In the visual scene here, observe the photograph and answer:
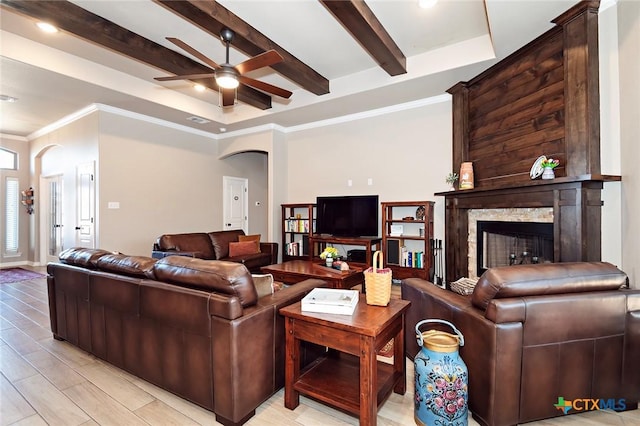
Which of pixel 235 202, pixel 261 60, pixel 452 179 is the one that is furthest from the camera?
pixel 235 202

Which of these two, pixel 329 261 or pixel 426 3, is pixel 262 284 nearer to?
pixel 329 261

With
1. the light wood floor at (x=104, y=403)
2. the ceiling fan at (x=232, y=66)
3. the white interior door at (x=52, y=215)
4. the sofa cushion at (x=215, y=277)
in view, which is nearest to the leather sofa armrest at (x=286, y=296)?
the sofa cushion at (x=215, y=277)

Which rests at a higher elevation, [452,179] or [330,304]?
[452,179]

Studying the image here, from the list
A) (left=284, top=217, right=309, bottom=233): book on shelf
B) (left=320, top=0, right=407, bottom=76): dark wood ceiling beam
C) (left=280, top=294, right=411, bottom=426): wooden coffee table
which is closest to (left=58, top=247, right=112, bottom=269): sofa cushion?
(left=280, top=294, right=411, bottom=426): wooden coffee table

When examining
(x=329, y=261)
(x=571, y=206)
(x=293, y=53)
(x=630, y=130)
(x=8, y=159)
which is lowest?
(x=329, y=261)

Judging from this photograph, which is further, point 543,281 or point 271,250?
point 271,250

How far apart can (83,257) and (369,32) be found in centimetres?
346

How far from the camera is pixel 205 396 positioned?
5.95 feet

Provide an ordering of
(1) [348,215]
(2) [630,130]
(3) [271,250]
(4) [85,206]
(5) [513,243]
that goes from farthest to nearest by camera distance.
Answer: (3) [271,250] → (1) [348,215] → (4) [85,206] → (5) [513,243] → (2) [630,130]

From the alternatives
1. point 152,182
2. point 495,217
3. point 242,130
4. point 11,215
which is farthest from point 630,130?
point 11,215

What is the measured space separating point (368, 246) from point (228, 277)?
3.46 metres

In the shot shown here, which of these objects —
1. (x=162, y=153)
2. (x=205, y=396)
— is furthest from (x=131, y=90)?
(x=205, y=396)

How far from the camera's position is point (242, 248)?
5.55 m

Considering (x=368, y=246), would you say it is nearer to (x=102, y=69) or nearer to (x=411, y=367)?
(x=411, y=367)
